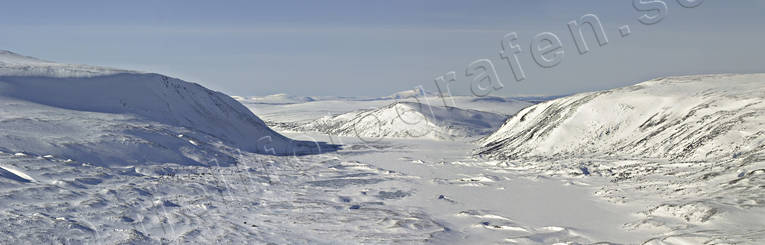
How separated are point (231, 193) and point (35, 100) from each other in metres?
26.3

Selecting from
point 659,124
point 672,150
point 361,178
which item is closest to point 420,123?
point 659,124

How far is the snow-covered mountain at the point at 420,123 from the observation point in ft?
352

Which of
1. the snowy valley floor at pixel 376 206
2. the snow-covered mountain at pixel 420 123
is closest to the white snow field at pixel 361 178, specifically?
the snowy valley floor at pixel 376 206

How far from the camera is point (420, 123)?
371 ft

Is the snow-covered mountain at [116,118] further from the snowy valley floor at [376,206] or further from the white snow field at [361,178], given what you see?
the snowy valley floor at [376,206]

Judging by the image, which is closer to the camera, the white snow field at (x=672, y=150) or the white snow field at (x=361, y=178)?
the white snow field at (x=672, y=150)

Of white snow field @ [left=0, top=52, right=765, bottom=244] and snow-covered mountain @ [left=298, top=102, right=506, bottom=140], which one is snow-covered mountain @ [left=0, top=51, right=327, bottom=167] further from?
snow-covered mountain @ [left=298, top=102, right=506, bottom=140]

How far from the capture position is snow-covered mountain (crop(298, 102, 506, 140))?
10719 cm

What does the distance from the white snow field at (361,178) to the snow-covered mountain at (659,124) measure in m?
0.20

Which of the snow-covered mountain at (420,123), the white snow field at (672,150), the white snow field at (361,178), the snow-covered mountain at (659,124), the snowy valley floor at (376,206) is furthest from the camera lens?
the snow-covered mountain at (420,123)

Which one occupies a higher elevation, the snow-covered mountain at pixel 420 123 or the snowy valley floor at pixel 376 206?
the snowy valley floor at pixel 376 206

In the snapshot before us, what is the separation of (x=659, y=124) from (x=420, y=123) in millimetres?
71758

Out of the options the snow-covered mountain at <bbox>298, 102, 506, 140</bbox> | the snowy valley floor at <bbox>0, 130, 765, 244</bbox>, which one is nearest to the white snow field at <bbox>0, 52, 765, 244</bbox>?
the snowy valley floor at <bbox>0, 130, 765, 244</bbox>

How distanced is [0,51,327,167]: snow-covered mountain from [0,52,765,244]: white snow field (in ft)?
0.73
